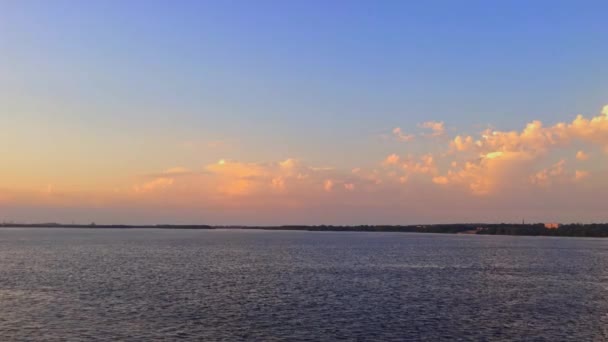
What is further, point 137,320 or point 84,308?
point 84,308

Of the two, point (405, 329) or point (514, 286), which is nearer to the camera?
point (405, 329)

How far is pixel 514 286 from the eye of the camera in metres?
58.3

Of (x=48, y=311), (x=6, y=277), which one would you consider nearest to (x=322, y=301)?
(x=48, y=311)

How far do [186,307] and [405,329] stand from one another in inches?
621

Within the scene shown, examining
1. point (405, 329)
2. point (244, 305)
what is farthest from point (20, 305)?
point (405, 329)

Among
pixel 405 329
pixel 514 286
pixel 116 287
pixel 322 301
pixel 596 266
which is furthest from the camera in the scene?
pixel 596 266

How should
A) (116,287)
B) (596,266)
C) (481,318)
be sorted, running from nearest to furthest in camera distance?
(481,318)
(116,287)
(596,266)

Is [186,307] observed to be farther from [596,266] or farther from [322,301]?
[596,266]

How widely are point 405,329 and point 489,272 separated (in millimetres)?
44113

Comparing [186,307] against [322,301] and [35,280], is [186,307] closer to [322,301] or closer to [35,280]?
[322,301]

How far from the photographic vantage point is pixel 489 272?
74562mm

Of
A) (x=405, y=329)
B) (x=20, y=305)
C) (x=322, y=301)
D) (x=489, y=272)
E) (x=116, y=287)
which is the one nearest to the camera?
(x=405, y=329)

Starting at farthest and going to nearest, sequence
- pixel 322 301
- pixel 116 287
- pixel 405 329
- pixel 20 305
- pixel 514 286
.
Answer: pixel 514 286
pixel 116 287
pixel 322 301
pixel 20 305
pixel 405 329

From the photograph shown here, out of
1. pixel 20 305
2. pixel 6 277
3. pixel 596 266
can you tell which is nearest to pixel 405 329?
pixel 20 305
